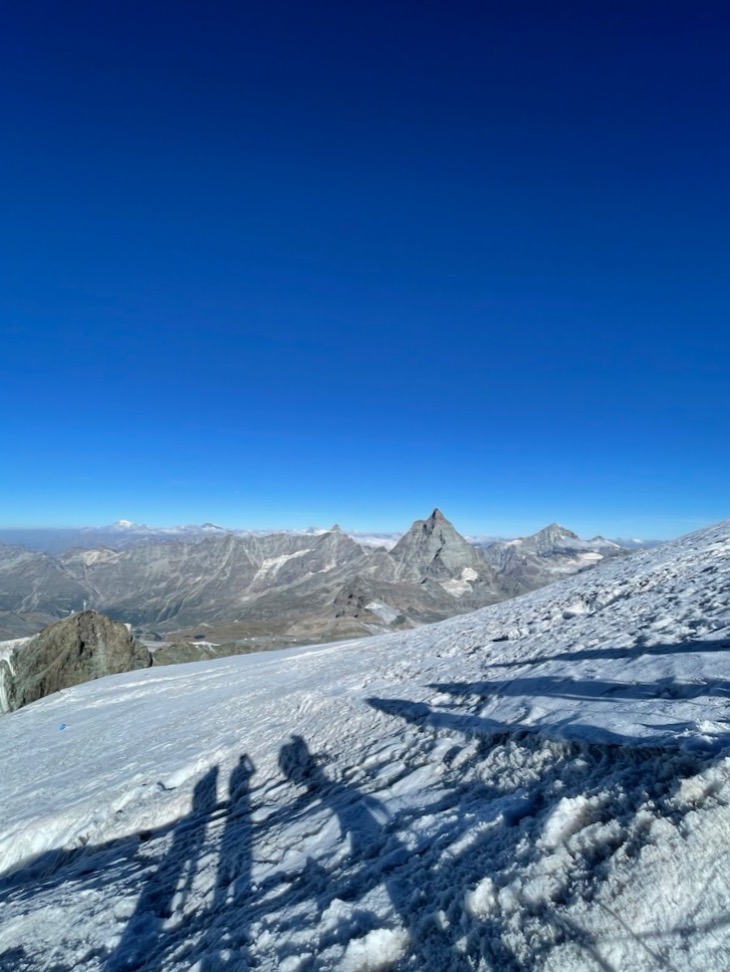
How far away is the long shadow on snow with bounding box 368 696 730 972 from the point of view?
335 cm

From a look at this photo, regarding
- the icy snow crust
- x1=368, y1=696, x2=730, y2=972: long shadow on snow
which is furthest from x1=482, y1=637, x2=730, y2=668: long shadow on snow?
x1=368, y1=696, x2=730, y2=972: long shadow on snow

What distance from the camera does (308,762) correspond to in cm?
879

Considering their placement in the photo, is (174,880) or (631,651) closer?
(174,880)

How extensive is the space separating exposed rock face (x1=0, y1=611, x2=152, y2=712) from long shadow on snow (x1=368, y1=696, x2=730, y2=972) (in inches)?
1360

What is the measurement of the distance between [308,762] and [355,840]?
3556mm

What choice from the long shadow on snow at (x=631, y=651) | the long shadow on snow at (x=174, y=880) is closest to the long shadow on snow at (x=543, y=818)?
the long shadow on snow at (x=174, y=880)

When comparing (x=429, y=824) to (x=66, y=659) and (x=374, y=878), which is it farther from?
(x=66, y=659)

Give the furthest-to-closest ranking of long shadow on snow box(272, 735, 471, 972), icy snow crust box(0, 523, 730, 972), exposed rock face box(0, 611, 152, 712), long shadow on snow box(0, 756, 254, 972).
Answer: exposed rock face box(0, 611, 152, 712) < long shadow on snow box(0, 756, 254, 972) < long shadow on snow box(272, 735, 471, 972) < icy snow crust box(0, 523, 730, 972)

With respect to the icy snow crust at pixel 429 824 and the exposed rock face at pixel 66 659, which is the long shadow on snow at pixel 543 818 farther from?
the exposed rock face at pixel 66 659

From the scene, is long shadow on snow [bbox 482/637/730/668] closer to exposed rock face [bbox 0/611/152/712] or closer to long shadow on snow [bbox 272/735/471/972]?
long shadow on snow [bbox 272/735/471/972]

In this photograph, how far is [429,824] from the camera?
5164 millimetres

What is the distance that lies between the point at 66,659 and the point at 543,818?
37109 millimetres

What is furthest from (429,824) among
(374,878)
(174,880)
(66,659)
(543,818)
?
(66,659)

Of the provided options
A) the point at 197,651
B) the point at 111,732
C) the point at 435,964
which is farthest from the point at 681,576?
the point at 197,651
